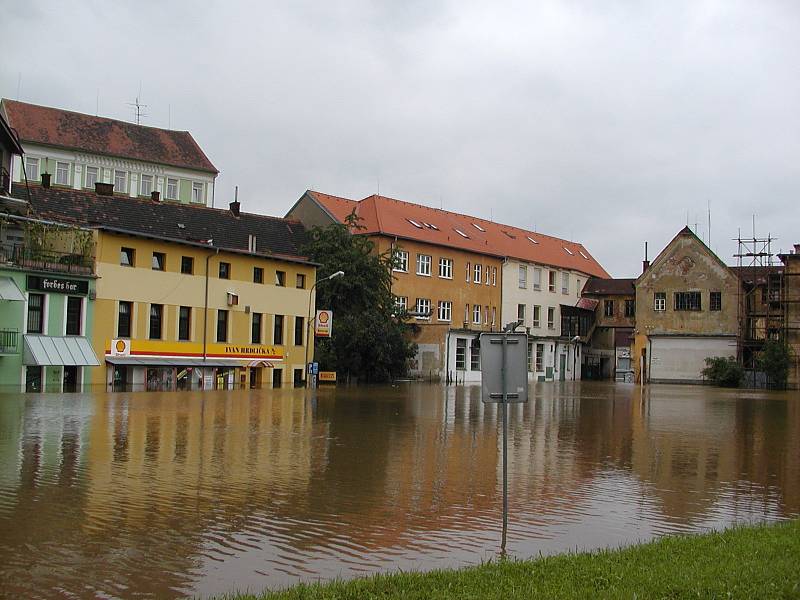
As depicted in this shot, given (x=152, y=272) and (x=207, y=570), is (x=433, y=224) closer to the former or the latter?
(x=152, y=272)

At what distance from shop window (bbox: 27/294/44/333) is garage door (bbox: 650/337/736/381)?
4666 cm

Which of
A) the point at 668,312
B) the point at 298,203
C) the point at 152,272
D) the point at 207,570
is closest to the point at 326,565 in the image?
the point at 207,570

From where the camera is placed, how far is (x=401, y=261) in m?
66.6

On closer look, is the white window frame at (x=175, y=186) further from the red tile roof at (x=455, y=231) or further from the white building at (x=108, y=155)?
the red tile roof at (x=455, y=231)

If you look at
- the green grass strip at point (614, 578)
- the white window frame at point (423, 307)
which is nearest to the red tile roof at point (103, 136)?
the white window frame at point (423, 307)

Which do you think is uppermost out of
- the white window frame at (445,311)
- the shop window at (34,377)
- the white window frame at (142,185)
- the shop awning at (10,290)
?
the white window frame at (142,185)

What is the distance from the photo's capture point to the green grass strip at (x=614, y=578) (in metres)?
6.85

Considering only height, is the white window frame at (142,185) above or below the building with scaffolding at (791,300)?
above

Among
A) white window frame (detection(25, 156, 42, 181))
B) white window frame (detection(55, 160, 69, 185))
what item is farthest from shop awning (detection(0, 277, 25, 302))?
white window frame (detection(55, 160, 69, 185))

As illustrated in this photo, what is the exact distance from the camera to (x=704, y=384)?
7025cm

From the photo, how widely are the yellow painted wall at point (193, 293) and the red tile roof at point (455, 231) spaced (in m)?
12.0

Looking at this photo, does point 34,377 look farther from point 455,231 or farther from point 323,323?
point 455,231

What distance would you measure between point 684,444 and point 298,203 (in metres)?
51.6

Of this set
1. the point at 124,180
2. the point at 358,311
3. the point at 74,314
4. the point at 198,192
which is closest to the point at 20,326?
the point at 74,314
